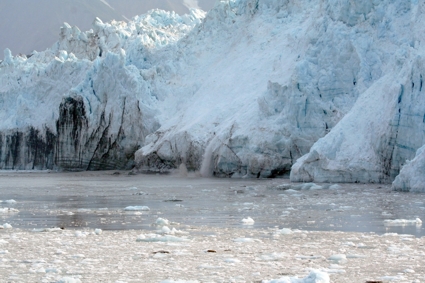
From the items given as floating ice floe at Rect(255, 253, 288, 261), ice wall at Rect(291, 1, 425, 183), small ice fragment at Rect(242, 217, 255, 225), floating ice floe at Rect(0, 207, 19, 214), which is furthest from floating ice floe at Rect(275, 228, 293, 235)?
ice wall at Rect(291, 1, 425, 183)

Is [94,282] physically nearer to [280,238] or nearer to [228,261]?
[228,261]

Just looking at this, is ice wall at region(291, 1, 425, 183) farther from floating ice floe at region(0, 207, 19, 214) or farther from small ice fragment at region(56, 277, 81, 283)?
small ice fragment at region(56, 277, 81, 283)

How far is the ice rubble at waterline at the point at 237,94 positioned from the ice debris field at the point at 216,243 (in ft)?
21.0

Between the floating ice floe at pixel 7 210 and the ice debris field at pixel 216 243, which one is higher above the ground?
the ice debris field at pixel 216 243

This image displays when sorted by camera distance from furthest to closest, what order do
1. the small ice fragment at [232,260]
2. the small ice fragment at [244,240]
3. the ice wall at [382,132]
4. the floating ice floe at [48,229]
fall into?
1. the ice wall at [382,132]
2. the floating ice floe at [48,229]
3. the small ice fragment at [244,240]
4. the small ice fragment at [232,260]

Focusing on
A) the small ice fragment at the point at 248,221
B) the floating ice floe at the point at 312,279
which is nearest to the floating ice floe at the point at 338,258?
the floating ice floe at the point at 312,279

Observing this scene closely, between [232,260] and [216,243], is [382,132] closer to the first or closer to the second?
[216,243]

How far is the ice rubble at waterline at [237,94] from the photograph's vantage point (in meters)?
19.3

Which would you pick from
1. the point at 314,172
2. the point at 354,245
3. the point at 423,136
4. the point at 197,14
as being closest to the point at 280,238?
the point at 354,245

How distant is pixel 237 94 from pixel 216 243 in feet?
80.6

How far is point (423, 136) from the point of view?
57.6 ft

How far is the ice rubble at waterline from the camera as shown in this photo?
19312mm

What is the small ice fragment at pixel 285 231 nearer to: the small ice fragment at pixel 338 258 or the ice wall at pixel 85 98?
the small ice fragment at pixel 338 258

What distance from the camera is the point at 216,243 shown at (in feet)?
22.2
